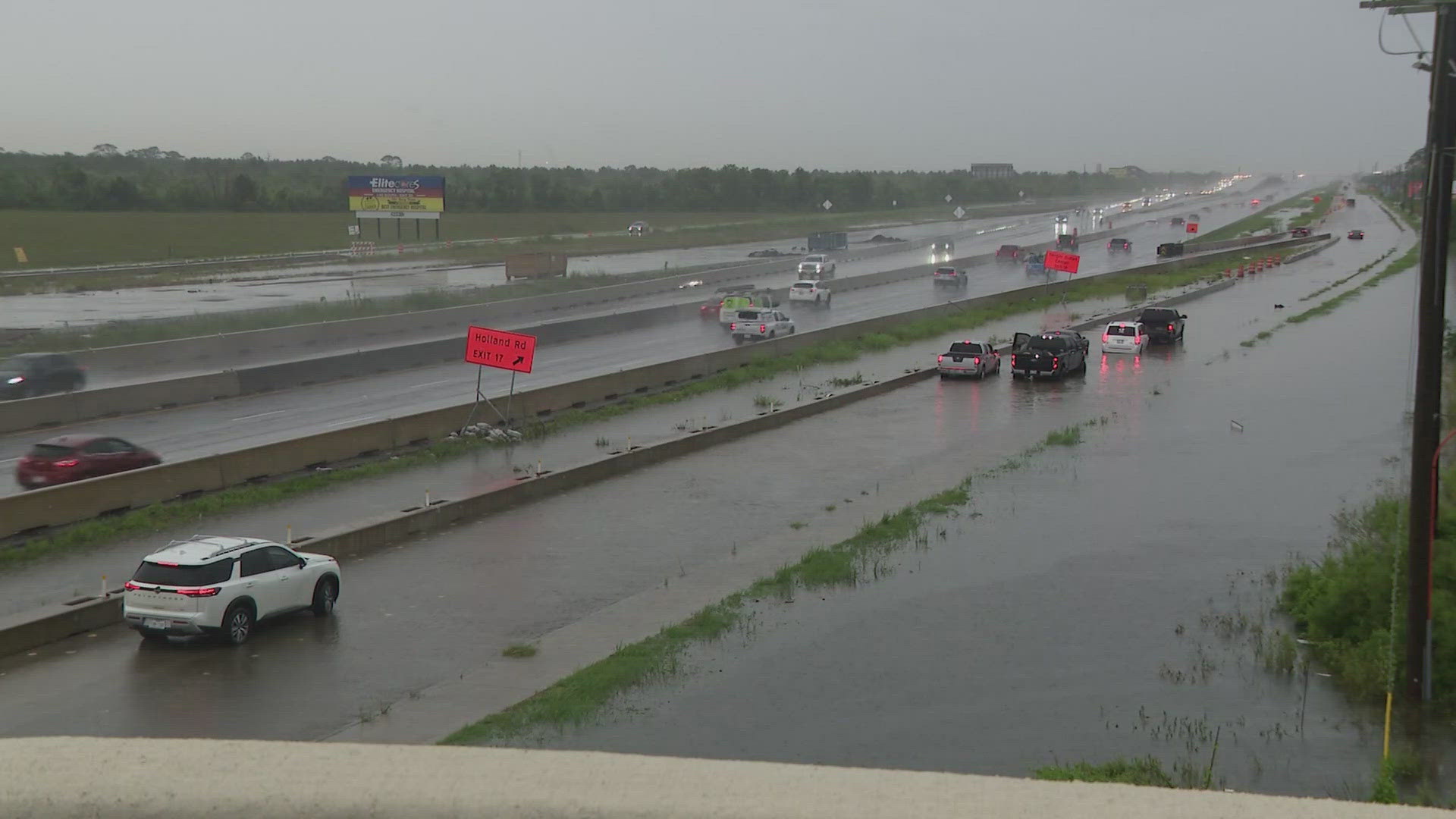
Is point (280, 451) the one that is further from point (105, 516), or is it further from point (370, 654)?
point (370, 654)

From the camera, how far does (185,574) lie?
16.3 m

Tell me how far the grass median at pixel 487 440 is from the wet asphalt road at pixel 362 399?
3.44 metres

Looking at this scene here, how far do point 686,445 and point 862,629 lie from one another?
15153 millimetres

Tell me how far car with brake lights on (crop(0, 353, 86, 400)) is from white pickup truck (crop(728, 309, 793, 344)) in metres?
24.4

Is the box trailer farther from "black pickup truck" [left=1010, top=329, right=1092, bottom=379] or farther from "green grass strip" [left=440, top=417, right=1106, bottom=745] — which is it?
"green grass strip" [left=440, top=417, right=1106, bottom=745]

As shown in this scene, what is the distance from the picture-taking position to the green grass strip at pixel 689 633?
43.9ft

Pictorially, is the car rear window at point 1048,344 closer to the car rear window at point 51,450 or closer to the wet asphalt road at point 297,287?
the car rear window at point 51,450

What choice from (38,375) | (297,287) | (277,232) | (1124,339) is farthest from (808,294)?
(277,232)

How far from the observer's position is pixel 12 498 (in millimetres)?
21828

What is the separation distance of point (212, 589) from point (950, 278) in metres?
68.5

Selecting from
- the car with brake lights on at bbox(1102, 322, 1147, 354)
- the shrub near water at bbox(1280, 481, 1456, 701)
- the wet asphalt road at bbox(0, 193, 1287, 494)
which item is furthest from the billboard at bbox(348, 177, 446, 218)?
the shrub near water at bbox(1280, 481, 1456, 701)

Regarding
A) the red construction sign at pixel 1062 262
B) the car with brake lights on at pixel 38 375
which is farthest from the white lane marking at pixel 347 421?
the red construction sign at pixel 1062 262

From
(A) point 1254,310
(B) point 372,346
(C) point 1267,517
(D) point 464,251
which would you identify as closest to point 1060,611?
(C) point 1267,517

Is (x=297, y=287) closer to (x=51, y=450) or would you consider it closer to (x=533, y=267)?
(x=533, y=267)
